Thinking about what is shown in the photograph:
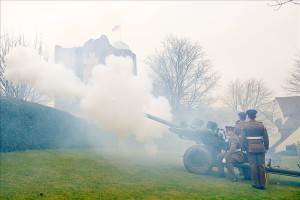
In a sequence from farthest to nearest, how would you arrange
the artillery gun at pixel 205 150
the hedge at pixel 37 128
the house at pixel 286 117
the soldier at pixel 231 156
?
the house at pixel 286 117
the hedge at pixel 37 128
the artillery gun at pixel 205 150
the soldier at pixel 231 156

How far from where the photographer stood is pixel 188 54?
3838cm

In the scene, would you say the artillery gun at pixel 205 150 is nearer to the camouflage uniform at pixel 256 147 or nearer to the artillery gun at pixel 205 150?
the artillery gun at pixel 205 150

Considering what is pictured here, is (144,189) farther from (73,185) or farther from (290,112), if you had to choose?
(290,112)

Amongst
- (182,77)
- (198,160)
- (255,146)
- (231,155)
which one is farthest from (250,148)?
(182,77)

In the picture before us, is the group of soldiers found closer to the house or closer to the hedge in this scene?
the hedge

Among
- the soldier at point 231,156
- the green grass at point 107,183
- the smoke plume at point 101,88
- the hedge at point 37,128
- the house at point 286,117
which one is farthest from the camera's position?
the house at point 286,117

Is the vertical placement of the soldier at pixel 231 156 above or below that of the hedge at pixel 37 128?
below

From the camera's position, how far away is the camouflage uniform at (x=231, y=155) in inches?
342

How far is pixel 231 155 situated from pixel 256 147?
1005 mm

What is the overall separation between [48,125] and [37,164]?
15.5 ft

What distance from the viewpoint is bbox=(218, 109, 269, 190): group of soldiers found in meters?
7.81

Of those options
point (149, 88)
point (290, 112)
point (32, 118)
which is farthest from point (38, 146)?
point (290, 112)

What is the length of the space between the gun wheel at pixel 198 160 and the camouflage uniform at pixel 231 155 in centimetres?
41

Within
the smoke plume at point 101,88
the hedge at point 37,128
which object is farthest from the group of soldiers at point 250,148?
the hedge at point 37,128
